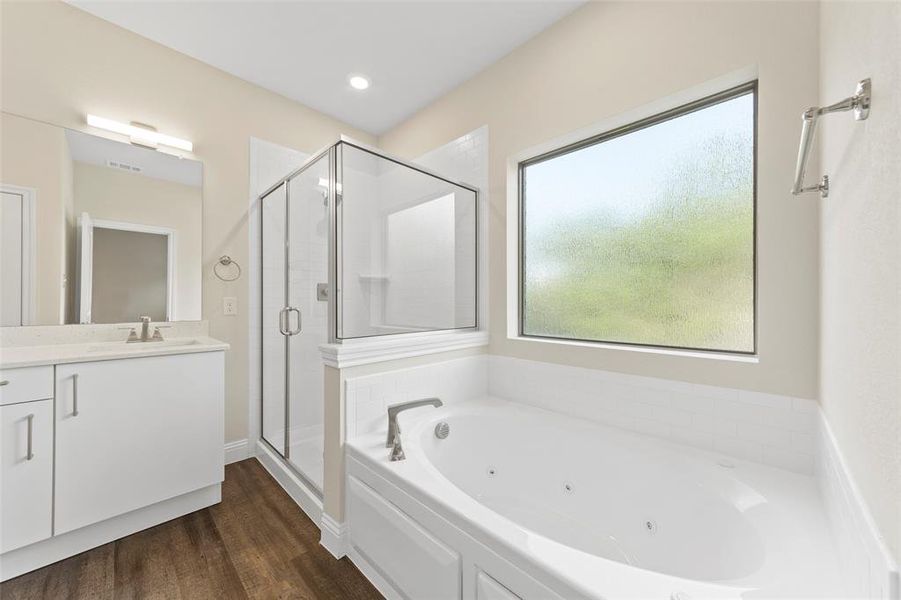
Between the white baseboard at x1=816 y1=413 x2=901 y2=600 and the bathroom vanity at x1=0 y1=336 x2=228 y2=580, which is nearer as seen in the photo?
the white baseboard at x1=816 y1=413 x2=901 y2=600

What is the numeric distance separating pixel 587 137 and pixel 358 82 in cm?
171

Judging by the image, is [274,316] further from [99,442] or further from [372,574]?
[372,574]

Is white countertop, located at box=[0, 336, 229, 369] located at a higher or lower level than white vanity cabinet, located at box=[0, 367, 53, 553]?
higher

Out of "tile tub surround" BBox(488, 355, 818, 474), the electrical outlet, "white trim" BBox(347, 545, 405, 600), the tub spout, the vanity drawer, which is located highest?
the electrical outlet

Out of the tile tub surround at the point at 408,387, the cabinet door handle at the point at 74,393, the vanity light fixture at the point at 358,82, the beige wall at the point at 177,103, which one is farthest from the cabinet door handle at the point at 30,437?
the vanity light fixture at the point at 358,82

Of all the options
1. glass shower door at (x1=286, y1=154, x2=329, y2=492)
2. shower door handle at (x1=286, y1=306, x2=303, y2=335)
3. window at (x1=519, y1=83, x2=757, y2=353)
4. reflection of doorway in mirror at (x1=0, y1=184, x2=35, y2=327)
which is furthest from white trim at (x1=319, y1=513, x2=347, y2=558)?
reflection of doorway in mirror at (x1=0, y1=184, x2=35, y2=327)

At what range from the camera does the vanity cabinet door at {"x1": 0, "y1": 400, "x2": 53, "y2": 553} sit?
1.42m

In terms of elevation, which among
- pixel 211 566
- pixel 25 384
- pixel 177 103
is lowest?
pixel 211 566

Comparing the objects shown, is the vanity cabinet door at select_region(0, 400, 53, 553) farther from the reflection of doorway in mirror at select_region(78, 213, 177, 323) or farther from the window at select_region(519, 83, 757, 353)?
the window at select_region(519, 83, 757, 353)

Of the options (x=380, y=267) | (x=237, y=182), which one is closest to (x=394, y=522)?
(x=380, y=267)

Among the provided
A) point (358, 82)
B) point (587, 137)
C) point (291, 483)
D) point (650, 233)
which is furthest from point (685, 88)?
point (291, 483)

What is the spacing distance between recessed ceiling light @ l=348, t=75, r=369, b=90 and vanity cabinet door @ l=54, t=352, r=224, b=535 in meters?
2.07

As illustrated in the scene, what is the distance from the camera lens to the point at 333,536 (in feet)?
5.35

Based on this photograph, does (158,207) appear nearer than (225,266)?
Yes
